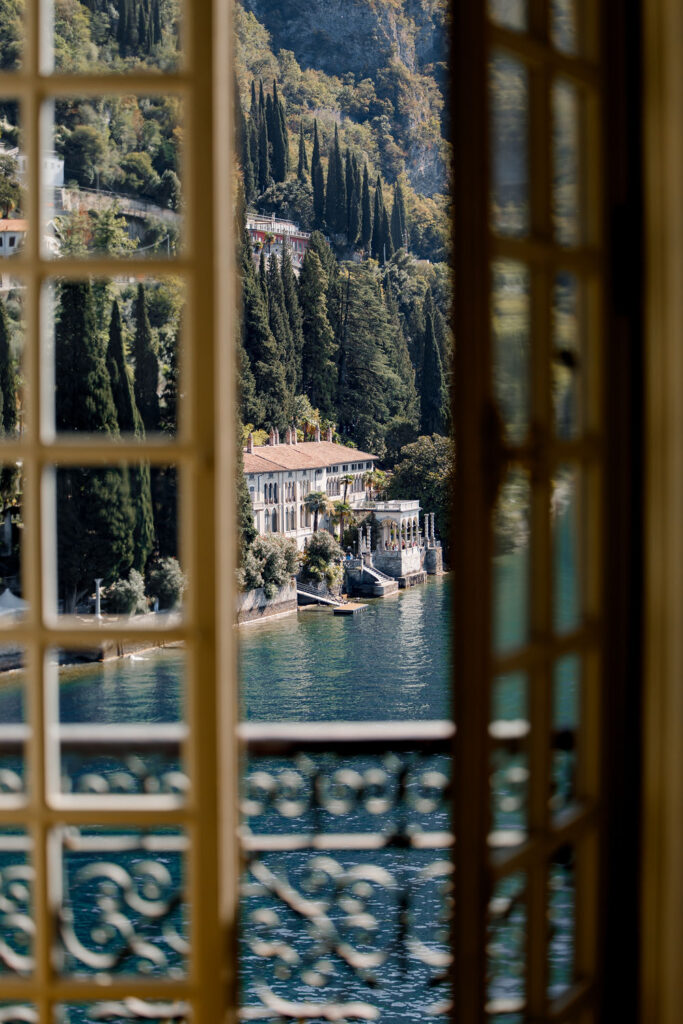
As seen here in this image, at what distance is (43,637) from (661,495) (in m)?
0.64

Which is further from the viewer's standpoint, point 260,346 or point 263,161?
point 263,161

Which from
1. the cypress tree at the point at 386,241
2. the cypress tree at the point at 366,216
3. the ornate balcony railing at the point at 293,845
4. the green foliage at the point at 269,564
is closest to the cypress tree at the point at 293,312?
the cypress tree at the point at 366,216

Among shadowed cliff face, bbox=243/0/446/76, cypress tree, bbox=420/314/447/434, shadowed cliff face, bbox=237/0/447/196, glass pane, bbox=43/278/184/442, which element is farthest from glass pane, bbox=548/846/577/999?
shadowed cliff face, bbox=243/0/446/76

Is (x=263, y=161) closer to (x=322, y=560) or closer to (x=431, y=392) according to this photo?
(x=431, y=392)

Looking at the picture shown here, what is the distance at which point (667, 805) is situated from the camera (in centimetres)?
105

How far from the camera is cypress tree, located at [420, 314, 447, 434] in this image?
28.8 metres

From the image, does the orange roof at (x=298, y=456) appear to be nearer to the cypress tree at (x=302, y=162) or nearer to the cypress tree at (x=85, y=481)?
the cypress tree at (x=85, y=481)

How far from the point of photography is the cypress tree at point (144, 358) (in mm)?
18406

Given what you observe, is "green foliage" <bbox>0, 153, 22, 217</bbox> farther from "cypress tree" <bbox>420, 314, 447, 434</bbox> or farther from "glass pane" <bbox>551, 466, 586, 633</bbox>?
"glass pane" <bbox>551, 466, 586, 633</bbox>

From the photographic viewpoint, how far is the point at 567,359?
42.8 inches

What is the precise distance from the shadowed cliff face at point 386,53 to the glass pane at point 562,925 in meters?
31.0

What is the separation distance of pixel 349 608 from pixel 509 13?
1030 inches

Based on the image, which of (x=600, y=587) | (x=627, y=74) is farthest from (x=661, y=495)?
(x=627, y=74)

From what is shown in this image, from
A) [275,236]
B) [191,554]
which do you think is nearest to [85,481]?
[275,236]
